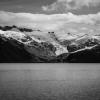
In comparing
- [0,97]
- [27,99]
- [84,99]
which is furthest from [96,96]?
[0,97]

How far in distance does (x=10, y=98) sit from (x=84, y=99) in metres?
19.1

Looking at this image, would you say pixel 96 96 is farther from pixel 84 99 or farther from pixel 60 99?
pixel 60 99

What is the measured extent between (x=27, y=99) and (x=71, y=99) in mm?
11251

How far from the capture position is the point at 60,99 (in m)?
69.5

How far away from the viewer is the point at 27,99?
6856 centimetres

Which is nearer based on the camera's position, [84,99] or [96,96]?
[84,99]

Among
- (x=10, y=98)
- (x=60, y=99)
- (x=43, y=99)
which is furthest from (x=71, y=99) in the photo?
(x=10, y=98)

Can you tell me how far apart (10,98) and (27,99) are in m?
4.86

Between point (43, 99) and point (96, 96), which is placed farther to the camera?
point (96, 96)

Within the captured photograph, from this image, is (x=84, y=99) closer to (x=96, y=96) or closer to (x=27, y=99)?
(x=96, y=96)

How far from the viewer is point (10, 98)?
70250 millimetres

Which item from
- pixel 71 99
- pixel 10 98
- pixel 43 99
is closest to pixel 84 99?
pixel 71 99

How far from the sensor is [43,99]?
68.9 m

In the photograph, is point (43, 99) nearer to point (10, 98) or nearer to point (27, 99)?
point (27, 99)
